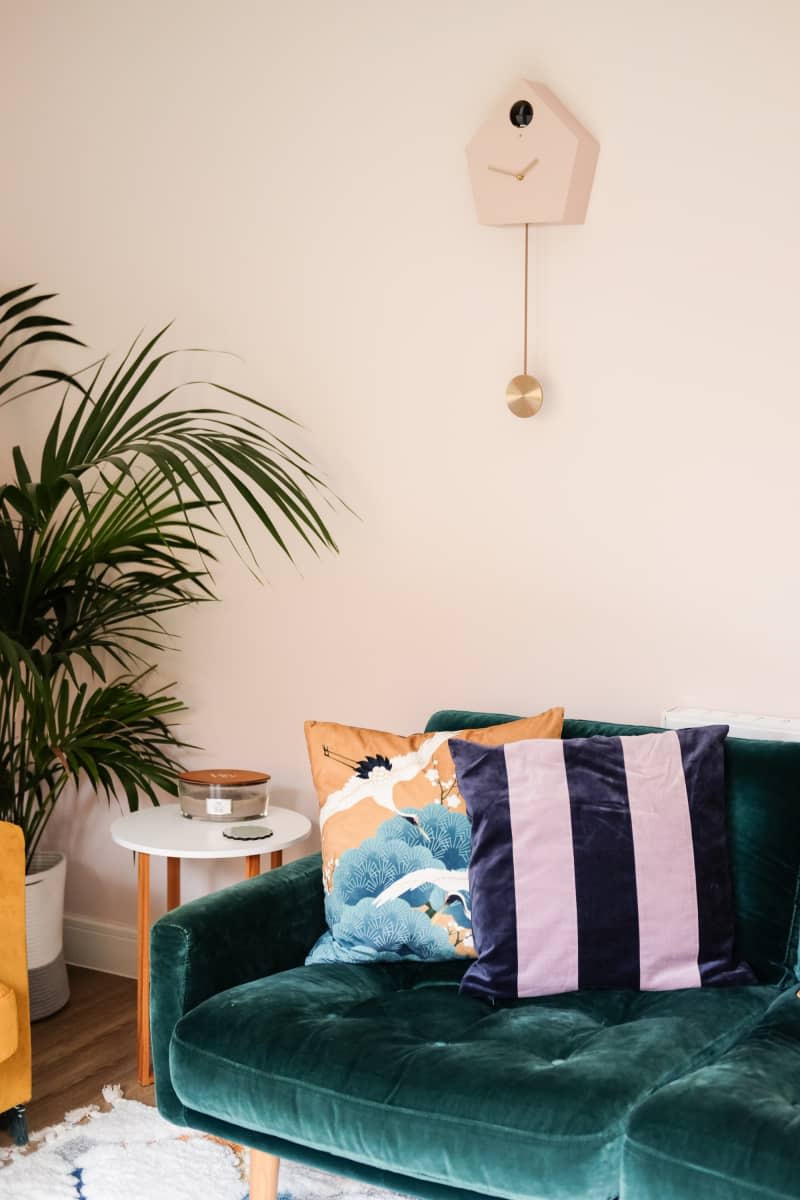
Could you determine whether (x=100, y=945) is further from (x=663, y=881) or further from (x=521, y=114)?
(x=521, y=114)

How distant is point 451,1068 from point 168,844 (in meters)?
0.95

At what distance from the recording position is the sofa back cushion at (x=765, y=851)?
2.03 metres

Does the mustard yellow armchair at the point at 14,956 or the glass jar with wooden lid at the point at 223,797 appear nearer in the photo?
the mustard yellow armchair at the point at 14,956

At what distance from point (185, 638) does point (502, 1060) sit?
1720 mm

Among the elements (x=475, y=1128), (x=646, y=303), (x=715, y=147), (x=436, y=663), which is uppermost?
(x=715, y=147)

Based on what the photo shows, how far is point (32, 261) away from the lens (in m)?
3.26

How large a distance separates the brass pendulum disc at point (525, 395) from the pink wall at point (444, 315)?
0.04 metres

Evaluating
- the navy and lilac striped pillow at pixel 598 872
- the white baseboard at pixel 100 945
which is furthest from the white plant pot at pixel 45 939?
the navy and lilac striped pillow at pixel 598 872

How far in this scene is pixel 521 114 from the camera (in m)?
2.49

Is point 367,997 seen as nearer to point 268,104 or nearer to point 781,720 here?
point 781,720

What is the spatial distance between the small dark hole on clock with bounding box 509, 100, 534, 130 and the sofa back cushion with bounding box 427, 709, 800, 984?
136 cm

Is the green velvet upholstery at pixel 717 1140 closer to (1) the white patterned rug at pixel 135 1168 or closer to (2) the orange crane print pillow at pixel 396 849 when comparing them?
(2) the orange crane print pillow at pixel 396 849

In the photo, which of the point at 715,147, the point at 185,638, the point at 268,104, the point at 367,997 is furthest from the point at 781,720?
the point at 268,104

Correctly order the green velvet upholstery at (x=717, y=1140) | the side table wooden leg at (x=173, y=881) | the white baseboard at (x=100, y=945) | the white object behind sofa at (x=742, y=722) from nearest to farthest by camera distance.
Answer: the green velvet upholstery at (x=717, y=1140)
the white object behind sofa at (x=742, y=722)
the side table wooden leg at (x=173, y=881)
the white baseboard at (x=100, y=945)
